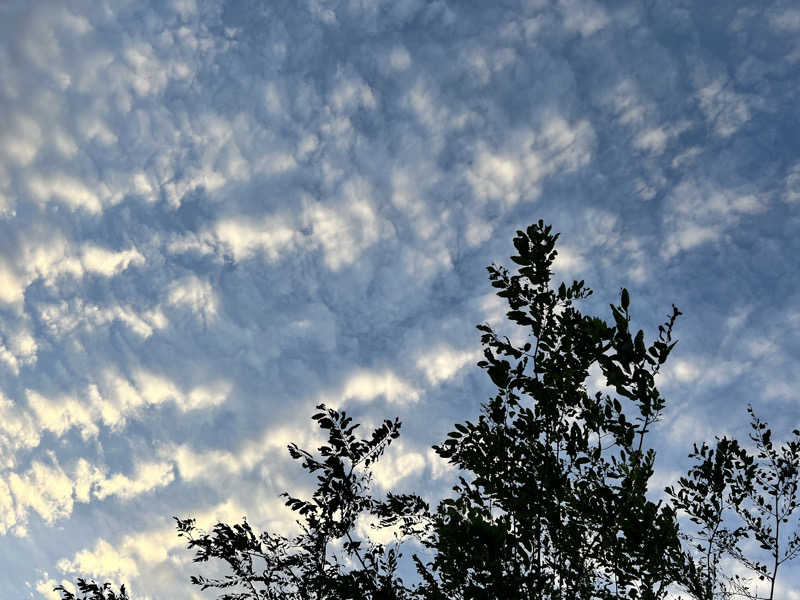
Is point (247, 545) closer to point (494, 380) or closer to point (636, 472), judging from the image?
point (494, 380)

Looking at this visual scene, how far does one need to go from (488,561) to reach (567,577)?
1.55 m

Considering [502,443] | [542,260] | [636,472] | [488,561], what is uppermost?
[542,260]

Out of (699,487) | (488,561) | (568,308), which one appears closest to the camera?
(488,561)

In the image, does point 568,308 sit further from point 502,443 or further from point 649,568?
point 649,568

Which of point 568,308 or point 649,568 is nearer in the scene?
point 649,568

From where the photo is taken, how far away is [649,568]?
4.65 metres

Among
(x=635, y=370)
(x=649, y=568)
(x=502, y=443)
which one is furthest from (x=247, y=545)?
(x=635, y=370)

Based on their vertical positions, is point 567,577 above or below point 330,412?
below

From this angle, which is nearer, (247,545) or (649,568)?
(649,568)

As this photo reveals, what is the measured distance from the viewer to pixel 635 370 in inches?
194

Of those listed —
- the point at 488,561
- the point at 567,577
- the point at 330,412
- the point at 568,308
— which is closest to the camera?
the point at 488,561

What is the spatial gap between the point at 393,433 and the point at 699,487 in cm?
529

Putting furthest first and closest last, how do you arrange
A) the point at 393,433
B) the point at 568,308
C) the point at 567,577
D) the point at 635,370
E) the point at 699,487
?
the point at 393,433 → the point at 699,487 → the point at 568,308 → the point at 567,577 → the point at 635,370

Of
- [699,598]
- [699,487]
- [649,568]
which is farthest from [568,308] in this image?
[699,487]
